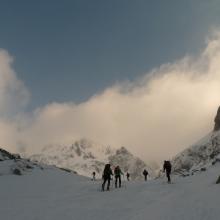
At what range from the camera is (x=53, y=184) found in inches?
1329

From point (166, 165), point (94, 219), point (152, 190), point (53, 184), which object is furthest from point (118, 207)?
point (53, 184)

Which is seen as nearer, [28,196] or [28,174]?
[28,196]

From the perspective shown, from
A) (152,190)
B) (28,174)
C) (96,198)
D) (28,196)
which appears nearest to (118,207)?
(96,198)

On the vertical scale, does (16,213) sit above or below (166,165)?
below

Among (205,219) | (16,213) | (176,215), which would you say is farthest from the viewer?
(16,213)

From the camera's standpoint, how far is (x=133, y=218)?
15.2 m

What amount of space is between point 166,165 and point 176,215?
17.7 meters

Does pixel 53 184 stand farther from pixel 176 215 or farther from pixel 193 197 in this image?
pixel 176 215

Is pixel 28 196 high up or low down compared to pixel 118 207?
up

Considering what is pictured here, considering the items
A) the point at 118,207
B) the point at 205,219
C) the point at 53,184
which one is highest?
the point at 53,184

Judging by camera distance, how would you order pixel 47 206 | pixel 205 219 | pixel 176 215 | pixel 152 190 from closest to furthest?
pixel 205 219, pixel 176 215, pixel 47 206, pixel 152 190

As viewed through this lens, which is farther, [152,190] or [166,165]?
[166,165]

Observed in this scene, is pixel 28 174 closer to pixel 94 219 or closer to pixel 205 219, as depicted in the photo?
pixel 94 219

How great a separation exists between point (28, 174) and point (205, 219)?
28953mm
